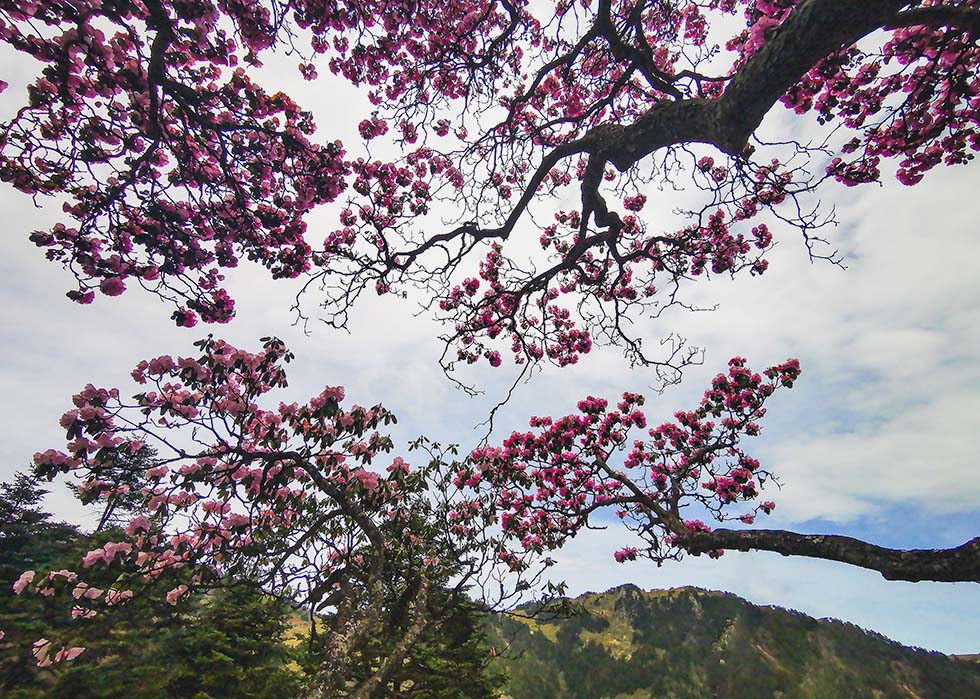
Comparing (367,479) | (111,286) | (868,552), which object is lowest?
(868,552)

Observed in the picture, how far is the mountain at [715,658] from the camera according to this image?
47.1 meters

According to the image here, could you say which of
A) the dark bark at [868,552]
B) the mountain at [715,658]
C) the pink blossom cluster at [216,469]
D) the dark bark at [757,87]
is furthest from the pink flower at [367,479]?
the mountain at [715,658]

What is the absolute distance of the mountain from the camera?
1855 inches

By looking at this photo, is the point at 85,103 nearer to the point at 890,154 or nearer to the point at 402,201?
the point at 402,201

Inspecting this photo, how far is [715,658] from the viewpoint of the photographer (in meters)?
51.0

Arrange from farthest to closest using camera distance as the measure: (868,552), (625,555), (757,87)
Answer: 1. (625,555)
2. (757,87)
3. (868,552)

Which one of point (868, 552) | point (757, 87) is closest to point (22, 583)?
point (868, 552)

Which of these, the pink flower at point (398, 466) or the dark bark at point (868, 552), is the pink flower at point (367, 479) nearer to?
the pink flower at point (398, 466)

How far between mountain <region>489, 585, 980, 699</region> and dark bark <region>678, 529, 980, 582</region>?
4933 centimetres

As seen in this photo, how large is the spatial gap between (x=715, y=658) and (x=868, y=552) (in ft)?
210

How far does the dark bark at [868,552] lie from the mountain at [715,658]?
4933 cm

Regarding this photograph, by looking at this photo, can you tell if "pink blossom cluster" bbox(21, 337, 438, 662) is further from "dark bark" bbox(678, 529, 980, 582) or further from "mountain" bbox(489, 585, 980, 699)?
"mountain" bbox(489, 585, 980, 699)

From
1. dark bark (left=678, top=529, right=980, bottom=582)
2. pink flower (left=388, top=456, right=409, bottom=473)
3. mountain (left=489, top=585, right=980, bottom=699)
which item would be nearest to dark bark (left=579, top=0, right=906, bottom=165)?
dark bark (left=678, top=529, right=980, bottom=582)

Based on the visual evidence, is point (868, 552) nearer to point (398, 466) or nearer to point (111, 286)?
point (398, 466)
